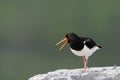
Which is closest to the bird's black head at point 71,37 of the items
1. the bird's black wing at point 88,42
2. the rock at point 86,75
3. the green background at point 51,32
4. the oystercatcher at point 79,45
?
the oystercatcher at point 79,45

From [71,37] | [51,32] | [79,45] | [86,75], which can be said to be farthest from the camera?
[51,32]

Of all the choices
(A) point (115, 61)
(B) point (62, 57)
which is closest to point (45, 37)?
(B) point (62, 57)

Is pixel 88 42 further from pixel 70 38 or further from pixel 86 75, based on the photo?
pixel 86 75

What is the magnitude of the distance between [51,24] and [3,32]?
11.2ft

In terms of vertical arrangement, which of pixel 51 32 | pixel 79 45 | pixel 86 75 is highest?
pixel 51 32

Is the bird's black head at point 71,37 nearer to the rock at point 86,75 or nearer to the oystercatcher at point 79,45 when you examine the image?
the oystercatcher at point 79,45

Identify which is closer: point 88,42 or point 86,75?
point 86,75

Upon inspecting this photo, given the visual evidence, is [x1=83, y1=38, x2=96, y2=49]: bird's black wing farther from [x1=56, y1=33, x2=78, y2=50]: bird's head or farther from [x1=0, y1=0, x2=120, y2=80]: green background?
[x1=0, y1=0, x2=120, y2=80]: green background

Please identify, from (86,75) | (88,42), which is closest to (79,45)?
(88,42)

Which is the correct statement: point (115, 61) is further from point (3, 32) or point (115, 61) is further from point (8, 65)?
point (3, 32)

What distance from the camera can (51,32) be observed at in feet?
113

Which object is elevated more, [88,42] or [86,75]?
[88,42]

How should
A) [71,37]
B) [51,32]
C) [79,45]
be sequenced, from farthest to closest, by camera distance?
[51,32]
[79,45]
[71,37]

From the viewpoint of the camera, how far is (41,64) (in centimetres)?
2783
